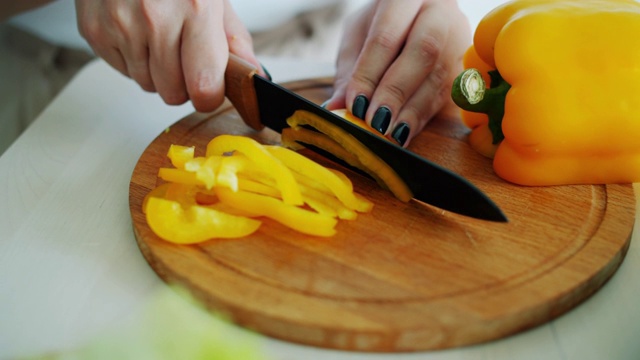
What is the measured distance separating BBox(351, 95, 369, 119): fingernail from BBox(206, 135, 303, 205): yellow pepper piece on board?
1.02 feet

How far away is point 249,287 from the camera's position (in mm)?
1113

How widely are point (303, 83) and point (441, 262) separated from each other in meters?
0.86

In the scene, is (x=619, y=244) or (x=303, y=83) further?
(x=303, y=83)

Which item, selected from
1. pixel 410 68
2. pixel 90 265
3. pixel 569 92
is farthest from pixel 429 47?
pixel 90 265

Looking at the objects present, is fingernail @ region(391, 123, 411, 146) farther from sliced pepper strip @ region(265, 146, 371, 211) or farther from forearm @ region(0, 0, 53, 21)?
forearm @ region(0, 0, 53, 21)

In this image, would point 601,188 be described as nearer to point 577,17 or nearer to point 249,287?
point 577,17

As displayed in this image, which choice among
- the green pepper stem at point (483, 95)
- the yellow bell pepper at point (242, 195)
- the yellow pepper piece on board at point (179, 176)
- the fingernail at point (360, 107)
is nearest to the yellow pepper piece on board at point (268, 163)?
the yellow bell pepper at point (242, 195)

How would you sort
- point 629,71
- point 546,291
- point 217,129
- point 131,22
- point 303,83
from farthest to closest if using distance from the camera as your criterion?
point 303,83, point 217,129, point 131,22, point 629,71, point 546,291

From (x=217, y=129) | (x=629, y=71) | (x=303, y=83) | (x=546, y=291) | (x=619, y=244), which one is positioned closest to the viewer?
(x=546, y=291)

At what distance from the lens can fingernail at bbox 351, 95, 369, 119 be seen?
1.55 meters

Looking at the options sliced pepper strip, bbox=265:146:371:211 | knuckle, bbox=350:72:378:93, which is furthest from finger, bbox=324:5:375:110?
sliced pepper strip, bbox=265:146:371:211

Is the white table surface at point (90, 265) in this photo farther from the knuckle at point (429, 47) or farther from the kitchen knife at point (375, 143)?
the knuckle at point (429, 47)

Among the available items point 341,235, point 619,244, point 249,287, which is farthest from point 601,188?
point 249,287

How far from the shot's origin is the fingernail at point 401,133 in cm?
155
